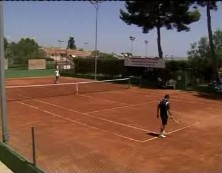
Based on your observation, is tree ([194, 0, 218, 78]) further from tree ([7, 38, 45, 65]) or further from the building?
the building

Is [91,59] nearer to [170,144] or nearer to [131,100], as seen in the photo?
[131,100]

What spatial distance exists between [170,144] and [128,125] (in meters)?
3.33

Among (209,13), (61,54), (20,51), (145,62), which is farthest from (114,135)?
(61,54)

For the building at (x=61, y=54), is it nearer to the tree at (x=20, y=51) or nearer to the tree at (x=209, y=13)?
the tree at (x=20, y=51)

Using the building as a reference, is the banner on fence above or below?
below

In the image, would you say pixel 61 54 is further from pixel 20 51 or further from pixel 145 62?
pixel 145 62

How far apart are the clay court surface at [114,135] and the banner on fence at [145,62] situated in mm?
9472

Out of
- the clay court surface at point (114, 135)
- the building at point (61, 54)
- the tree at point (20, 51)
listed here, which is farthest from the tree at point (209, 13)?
the building at point (61, 54)

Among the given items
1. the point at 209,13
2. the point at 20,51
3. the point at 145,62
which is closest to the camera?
the point at 209,13

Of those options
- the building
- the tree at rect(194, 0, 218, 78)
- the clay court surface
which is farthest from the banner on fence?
the building

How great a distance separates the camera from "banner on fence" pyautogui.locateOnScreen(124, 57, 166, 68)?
32.8 metres

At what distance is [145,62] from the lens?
34.0 metres

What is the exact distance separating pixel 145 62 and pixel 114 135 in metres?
21.0

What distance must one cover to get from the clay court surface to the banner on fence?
9.47 metres
